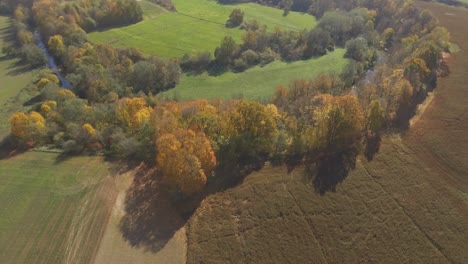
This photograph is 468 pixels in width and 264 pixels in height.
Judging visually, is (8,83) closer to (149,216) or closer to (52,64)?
(52,64)

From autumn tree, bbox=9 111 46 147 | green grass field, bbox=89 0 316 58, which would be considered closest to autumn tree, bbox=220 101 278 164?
autumn tree, bbox=9 111 46 147

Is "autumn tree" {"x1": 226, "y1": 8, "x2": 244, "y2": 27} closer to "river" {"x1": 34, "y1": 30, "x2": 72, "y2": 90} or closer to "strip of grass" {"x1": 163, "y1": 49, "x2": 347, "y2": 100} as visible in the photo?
"strip of grass" {"x1": 163, "y1": 49, "x2": 347, "y2": 100}

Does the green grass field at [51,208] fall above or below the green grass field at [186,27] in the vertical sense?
below

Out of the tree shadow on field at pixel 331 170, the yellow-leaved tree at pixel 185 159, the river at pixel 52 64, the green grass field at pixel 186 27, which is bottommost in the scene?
the river at pixel 52 64

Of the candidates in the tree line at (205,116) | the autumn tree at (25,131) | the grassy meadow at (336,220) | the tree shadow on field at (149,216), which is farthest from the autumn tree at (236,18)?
the tree shadow on field at (149,216)

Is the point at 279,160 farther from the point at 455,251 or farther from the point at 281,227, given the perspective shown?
the point at 455,251

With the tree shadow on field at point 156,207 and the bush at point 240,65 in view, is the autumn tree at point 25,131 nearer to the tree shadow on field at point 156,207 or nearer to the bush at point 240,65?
the tree shadow on field at point 156,207
